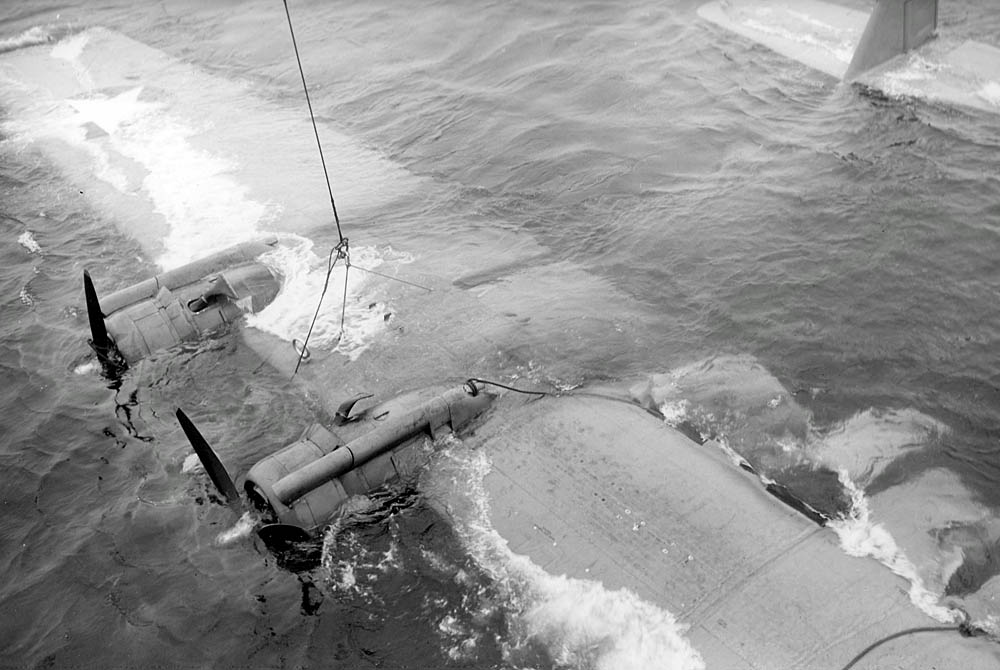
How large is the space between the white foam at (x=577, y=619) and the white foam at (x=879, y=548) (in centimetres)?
252

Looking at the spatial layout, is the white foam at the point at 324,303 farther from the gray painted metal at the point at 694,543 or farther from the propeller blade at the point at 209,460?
the gray painted metal at the point at 694,543

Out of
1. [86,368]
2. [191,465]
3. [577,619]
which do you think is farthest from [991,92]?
[86,368]

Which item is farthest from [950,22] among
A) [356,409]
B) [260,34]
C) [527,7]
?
[260,34]

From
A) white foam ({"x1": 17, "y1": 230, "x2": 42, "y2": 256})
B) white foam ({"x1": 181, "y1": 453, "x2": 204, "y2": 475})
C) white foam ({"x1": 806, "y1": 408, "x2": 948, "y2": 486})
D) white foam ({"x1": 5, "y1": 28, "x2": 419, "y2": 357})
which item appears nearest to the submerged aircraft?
white foam ({"x1": 806, "y1": 408, "x2": 948, "y2": 486})

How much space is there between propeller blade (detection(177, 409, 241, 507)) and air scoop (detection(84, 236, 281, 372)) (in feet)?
14.7

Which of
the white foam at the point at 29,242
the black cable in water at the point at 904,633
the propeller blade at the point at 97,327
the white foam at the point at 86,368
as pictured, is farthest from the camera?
the white foam at the point at 29,242

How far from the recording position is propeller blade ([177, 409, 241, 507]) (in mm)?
9752

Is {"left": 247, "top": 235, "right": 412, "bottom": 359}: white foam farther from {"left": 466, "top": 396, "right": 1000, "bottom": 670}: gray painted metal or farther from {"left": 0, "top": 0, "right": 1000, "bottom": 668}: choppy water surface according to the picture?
{"left": 466, "top": 396, "right": 1000, "bottom": 670}: gray painted metal

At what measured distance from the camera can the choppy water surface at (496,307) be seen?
10.1m

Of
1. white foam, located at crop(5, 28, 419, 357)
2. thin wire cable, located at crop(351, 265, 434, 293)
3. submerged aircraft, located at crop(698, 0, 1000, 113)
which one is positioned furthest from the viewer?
submerged aircraft, located at crop(698, 0, 1000, 113)

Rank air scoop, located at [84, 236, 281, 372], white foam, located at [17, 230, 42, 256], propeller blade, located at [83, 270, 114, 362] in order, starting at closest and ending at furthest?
1. propeller blade, located at [83, 270, 114, 362]
2. air scoop, located at [84, 236, 281, 372]
3. white foam, located at [17, 230, 42, 256]

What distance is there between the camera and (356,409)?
1209 cm

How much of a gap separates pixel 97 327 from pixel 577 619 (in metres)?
9.92

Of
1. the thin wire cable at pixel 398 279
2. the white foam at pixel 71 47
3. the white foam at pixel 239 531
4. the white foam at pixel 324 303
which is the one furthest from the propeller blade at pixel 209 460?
the white foam at pixel 71 47
